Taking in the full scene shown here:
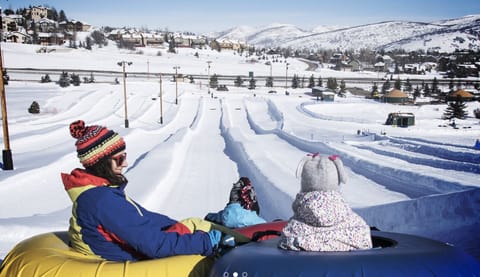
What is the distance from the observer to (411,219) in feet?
18.0

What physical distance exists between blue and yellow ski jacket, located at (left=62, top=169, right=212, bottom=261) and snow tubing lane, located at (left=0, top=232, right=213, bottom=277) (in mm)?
66

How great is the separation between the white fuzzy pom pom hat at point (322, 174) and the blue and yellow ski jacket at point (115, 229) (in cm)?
78

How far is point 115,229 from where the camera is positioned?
8.46 feet

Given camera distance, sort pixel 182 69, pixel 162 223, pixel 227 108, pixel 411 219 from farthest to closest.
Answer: pixel 182 69
pixel 227 108
pixel 411 219
pixel 162 223

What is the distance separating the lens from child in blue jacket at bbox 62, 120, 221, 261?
2572 millimetres

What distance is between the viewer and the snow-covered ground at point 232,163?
5.62 metres

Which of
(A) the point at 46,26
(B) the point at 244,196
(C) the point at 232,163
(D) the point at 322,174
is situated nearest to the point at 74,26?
(A) the point at 46,26

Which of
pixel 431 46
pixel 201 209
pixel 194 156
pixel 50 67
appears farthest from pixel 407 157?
pixel 431 46

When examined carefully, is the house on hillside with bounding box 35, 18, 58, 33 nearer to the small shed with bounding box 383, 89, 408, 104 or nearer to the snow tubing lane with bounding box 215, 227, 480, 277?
the small shed with bounding box 383, 89, 408, 104

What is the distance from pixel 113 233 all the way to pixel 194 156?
13.0 meters

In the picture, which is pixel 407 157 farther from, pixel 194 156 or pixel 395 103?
pixel 395 103

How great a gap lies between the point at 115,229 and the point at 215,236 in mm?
647

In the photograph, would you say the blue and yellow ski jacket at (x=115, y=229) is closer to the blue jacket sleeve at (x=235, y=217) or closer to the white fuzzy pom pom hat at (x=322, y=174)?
the white fuzzy pom pom hat at (x=322, y=174)

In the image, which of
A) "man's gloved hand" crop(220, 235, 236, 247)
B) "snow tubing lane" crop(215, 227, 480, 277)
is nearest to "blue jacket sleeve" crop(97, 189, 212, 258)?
"man's gloved hand" crop(220, 235, 236, 247)
